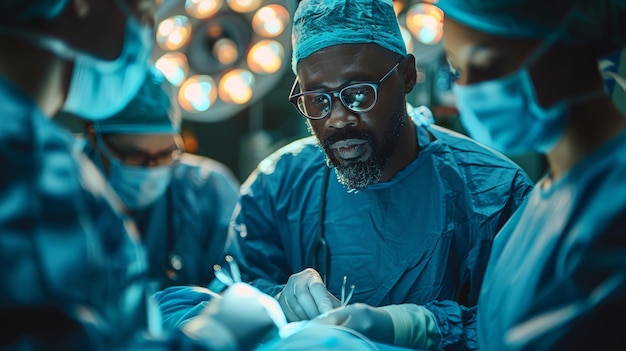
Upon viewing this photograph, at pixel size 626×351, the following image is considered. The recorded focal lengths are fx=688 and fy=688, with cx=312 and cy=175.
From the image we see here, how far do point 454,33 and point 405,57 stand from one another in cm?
77

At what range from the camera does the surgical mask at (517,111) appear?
1.18 meters

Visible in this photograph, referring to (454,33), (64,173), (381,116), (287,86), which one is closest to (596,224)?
(454,33)

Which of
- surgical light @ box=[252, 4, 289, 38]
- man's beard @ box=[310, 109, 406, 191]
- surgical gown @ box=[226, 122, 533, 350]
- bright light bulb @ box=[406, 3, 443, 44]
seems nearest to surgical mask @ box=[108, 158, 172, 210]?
surgical gown @ box=[226, 122, 533, 350]

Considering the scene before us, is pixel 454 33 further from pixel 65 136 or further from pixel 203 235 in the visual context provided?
pixel 203 235

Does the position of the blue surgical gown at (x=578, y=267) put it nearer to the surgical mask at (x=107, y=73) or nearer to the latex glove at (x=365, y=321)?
the latex glove at (x=365, y=321)

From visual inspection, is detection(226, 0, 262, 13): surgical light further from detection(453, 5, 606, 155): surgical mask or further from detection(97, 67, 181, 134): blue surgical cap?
detection(453, 5, 606, 155): surgical mask

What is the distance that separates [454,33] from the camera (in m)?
1.30

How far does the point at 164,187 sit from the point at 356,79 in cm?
146

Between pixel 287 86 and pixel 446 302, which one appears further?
pixel 287 86

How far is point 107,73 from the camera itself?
1136 mm

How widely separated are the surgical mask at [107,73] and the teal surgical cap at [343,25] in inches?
31.2

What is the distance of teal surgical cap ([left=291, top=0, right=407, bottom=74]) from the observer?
6.31 feet

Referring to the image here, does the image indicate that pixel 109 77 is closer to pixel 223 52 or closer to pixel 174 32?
pixel 174 32

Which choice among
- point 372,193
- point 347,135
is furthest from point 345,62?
point 372,193
